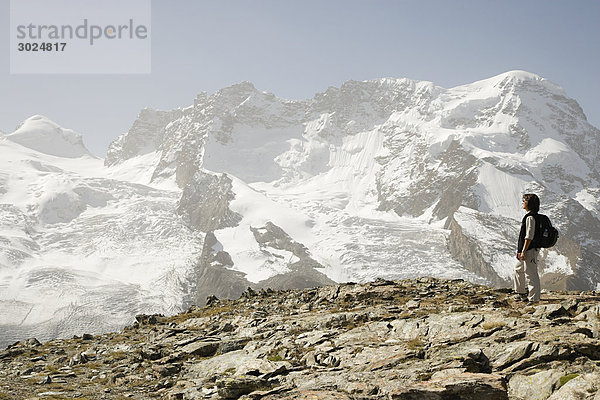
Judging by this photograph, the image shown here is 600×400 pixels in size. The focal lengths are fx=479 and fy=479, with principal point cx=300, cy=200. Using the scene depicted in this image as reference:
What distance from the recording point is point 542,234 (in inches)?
717

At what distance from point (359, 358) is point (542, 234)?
346 inches

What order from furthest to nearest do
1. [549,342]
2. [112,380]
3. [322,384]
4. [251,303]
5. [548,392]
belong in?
[251,303], [112,380], [322,384], [549,342], [548,392]

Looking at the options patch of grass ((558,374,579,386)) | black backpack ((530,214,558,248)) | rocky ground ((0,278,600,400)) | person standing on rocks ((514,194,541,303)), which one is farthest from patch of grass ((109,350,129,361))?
black backpack ((530,214,558,248))

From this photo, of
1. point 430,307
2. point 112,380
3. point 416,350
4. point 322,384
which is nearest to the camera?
point 322,384

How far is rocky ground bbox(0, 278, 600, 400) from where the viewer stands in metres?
11.7

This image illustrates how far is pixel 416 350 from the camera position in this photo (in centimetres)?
1452

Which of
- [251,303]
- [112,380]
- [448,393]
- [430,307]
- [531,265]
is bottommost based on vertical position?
[251,303]

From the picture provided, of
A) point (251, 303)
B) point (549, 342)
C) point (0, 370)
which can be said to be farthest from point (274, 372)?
point (251, 303)

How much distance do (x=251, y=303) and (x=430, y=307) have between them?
16766 millimetres

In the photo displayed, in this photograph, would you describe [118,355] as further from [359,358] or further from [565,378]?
[565,378]

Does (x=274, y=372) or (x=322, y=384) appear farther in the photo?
(x=274, y=372)

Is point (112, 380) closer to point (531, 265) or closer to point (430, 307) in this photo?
point (430, 307)

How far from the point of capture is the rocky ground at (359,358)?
1168cm

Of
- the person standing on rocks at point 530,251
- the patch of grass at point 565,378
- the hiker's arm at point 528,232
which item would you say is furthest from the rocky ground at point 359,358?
the hiker's arm at point 528,232
